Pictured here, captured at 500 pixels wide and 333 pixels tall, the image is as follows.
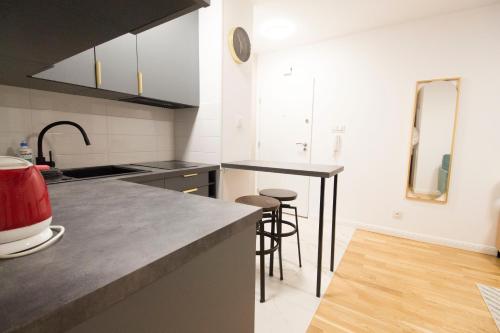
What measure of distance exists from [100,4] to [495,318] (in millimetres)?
2625

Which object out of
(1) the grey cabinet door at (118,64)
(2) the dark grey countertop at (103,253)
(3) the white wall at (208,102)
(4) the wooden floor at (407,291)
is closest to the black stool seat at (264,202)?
(3) the white wall at (208,102)

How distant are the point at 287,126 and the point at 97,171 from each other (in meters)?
2.61

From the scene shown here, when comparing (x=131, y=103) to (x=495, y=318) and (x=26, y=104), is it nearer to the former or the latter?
(x=26, y=104)

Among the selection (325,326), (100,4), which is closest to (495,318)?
(325,326)

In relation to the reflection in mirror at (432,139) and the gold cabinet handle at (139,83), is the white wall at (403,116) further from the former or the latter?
the gold cabinet handle at (139,83)

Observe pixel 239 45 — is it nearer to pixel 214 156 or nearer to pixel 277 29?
pixel 277 29

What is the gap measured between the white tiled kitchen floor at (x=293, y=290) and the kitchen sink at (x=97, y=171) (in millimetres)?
1377

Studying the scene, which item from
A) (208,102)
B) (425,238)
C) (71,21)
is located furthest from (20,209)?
(425,238)

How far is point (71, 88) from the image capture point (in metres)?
1.60

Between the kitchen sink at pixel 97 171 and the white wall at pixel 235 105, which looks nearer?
the kitchen sink at pixel 97 171

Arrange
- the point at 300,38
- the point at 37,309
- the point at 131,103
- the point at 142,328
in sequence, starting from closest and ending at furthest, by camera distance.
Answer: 1. the point at 37,309
2. the point at 142,328
3. the point at 131,103
4. the point at 300,38

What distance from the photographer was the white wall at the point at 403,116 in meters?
2.48

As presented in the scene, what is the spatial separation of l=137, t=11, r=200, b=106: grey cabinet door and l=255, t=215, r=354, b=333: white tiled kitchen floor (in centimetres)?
178

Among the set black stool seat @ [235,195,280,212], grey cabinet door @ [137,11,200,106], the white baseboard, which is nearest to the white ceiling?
grey cabinet door @ [137,11,200,106]
